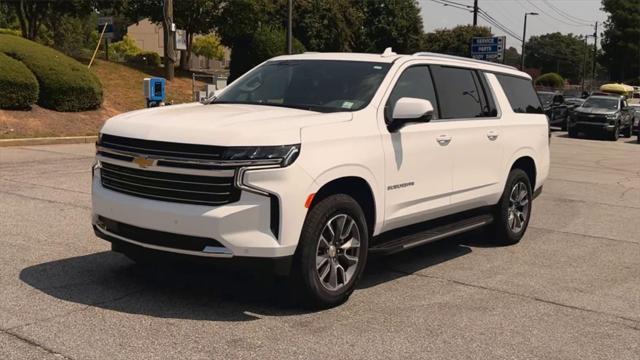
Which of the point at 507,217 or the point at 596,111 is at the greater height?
the point at 596,111

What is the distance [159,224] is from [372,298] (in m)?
1.77

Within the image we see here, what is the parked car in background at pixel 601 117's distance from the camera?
2728cm

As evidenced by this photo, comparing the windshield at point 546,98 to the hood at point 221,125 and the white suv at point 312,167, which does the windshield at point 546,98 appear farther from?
the hood at point 221,125

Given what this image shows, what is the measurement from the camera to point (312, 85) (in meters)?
5.82

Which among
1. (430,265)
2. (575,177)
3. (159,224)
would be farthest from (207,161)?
(575,177)

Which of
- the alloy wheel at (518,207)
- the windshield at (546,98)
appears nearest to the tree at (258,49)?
the windshield at (546,98)

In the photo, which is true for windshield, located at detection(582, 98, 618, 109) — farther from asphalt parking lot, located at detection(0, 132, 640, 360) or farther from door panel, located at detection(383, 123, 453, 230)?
door panel, located at detection(383, 123, 453, 230)

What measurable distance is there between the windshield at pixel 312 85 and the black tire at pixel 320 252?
87cm

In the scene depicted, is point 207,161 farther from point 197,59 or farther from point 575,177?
point 197,59

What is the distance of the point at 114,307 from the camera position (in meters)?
4.80

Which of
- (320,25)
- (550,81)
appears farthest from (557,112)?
(550,81)

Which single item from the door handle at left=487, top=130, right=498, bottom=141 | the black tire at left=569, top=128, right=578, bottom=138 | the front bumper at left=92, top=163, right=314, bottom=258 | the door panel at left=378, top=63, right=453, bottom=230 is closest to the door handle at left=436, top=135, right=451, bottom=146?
the door panel at left=378, top=63, right=453, bottom=230

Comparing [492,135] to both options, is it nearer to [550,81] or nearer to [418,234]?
[418,234]

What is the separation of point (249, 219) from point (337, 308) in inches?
42.7
